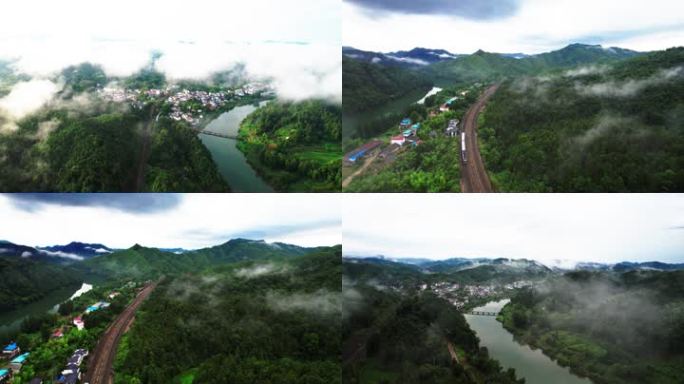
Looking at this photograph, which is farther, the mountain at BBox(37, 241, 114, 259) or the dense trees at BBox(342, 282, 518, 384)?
the mountain at BBox(37, 241, 114, 259)

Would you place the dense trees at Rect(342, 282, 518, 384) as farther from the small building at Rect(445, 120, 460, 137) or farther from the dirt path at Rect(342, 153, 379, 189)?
the small building at Rect(445, 120, 460, 137)

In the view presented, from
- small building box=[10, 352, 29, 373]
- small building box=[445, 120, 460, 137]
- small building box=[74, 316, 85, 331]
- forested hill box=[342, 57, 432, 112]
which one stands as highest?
forested hill box=[342, 57, 432, 112]

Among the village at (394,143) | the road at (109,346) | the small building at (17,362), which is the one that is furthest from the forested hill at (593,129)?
the small building at (17,362)

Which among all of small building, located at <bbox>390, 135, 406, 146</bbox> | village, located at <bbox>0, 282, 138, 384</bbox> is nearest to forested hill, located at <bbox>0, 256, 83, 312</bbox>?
village, located at <bbox>0, 282, 138, 384</bbox>

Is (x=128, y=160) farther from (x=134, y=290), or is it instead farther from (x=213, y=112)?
(x=134, y=290)

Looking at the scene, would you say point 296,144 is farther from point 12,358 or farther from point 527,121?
point 12,358

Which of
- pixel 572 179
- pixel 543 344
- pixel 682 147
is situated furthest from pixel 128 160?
pixel 682 147

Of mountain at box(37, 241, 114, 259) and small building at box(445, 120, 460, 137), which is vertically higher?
small building at box(445, 120, 460, 137)

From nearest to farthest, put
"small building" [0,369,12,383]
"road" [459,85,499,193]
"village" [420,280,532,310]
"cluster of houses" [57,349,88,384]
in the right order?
"small building" [0,369,12,383] < "cluster of houses" [57,349,88,384] < "road" [459,85,499,193] < "village" [420,280,532,310]

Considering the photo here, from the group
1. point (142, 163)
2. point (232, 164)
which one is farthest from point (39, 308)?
point (232, 164)
